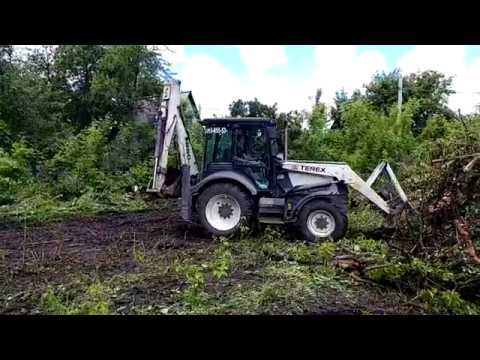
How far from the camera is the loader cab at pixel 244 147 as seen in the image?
621cm

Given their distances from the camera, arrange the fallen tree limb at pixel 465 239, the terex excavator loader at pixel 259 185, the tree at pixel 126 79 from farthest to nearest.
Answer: the tree at pixel 126 79 < the terex excavator loader at pixel 259 185 < the fallen tree limb at pixel 465 239

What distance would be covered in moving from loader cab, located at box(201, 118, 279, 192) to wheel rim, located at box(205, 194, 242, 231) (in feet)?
1.31

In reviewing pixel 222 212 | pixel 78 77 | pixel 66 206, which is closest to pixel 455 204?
pixel 222 212

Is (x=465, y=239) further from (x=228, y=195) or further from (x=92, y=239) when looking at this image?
(x=92, y=239)

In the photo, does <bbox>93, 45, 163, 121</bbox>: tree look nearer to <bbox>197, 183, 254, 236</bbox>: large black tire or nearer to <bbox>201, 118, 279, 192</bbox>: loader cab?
<bbox>201, 118, 279, 192</bbox>: loader cab

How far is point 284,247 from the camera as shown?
5531mm

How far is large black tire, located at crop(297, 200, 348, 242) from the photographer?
595 cm

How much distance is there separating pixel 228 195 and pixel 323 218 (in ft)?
4.13

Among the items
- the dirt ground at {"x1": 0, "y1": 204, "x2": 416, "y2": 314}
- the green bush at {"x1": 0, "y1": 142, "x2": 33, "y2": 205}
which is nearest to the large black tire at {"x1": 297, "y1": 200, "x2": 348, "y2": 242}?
the dirt ground at {"x1": 0, "y1": 204, "x2": 416, "y2": 314}

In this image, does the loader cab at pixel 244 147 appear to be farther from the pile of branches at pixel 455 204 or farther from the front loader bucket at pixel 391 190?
the pile of branches at pixel 455 204

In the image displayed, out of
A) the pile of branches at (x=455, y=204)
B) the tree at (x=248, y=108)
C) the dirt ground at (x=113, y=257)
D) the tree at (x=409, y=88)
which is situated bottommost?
the dirt ground at (x=113, y=257)

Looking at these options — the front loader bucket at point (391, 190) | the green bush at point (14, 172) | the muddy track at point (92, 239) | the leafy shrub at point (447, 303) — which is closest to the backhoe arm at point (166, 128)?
the muddy track at point (92, 239)

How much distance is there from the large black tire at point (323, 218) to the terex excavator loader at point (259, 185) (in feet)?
0.04
